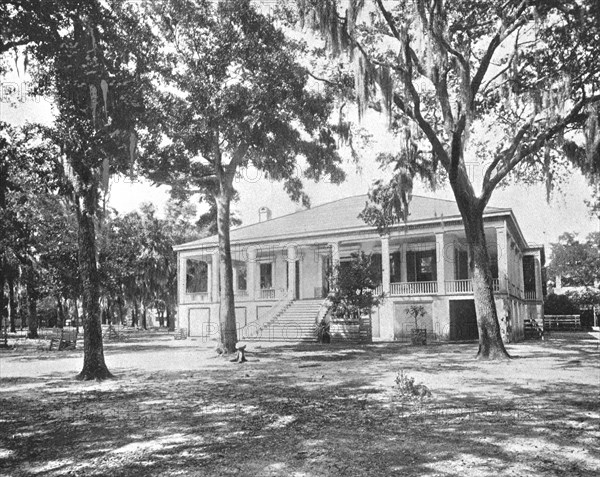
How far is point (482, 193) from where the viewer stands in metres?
16.4

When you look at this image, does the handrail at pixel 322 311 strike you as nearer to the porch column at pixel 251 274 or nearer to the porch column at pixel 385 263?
the porch column at pixel 385 263

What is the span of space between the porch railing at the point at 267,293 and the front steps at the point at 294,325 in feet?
6.61

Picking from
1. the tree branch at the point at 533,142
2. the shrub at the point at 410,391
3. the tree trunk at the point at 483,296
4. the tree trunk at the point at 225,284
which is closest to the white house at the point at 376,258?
the tree trunk at the point at 483,296

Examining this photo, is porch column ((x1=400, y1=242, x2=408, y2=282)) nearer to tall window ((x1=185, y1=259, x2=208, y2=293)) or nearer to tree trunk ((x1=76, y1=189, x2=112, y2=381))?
tree trunk ((x1=76, y1=189, x2=112, y2=381))

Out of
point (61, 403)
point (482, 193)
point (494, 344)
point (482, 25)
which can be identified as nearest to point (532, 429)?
point (61, 403)

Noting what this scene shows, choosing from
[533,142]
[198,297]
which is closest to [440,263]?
[533,142]

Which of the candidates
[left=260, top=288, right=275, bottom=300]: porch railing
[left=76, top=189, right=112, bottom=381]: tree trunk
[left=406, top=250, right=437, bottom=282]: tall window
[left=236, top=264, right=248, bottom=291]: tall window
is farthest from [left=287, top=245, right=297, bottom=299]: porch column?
[left=76, top=189, right=112, bottom=381]: tree trunk

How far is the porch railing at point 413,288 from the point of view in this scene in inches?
1049

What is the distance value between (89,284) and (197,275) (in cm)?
3392

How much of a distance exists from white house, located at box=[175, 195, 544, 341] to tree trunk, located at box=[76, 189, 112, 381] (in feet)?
47.3

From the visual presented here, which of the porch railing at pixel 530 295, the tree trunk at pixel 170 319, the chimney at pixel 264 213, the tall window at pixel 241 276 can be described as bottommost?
the tree trunk at pixel 170 319

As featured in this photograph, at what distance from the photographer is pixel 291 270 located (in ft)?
101

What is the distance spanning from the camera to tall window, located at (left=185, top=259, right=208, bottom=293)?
45.0m

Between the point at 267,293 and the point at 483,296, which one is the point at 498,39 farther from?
the point at 267,293
